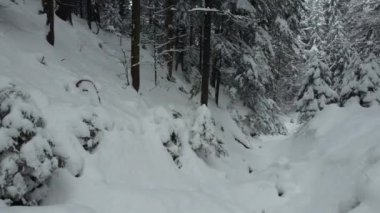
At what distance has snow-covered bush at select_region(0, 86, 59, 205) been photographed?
6.05 metres

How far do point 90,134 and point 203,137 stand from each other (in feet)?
14.7

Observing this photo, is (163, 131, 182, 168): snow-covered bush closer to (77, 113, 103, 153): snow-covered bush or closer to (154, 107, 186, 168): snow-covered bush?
(154, 107, 186, 168): snow-covered bush

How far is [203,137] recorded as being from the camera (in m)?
12.4

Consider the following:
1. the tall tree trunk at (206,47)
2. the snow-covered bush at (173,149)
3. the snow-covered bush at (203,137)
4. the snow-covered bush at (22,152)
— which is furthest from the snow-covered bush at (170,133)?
the snow-covered bush at (22,152)

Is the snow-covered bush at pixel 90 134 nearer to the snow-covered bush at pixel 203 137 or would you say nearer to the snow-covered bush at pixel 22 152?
the snow-covered bush at pixel 22 152

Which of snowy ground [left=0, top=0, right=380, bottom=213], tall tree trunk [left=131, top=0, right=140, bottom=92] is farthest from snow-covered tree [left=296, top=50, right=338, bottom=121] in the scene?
tall tree trunk [left=131, top=0, right=140, bottom=92]

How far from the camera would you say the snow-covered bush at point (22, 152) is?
6.05 m

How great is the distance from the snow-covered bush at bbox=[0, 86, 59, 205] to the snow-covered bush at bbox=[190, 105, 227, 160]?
5569 millimetres

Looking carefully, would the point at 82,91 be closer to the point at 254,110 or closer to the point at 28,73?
the point at 28,73

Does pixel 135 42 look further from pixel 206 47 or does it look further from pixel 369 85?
pixel 369 85

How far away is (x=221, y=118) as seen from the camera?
18797 millimetres

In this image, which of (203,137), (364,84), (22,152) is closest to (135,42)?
(203,137)

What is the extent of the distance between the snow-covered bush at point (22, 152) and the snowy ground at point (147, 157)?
1.00 ft

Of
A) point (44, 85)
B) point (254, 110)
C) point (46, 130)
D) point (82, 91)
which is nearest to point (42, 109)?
point (46, 130)
